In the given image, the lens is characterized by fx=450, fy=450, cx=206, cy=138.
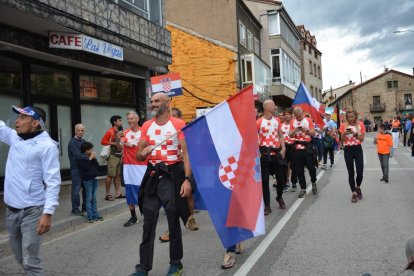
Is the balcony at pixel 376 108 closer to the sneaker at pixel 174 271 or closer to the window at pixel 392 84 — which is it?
the window at pixel 392 84

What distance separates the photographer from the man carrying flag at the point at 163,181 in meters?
4.65

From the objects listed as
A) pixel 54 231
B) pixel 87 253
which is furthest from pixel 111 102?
pixel 87 253

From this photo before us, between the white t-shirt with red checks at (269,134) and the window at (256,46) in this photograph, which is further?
the window at (256,46)

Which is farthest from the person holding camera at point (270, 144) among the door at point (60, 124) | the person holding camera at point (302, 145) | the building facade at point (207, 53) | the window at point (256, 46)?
the window at point (256, 46)

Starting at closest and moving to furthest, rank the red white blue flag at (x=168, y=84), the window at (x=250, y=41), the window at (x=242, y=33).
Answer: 1. the red white blue flag at (x=168, y=84)
2. the window at (x=242, y=33)
3. the window at (x=250, y=41)

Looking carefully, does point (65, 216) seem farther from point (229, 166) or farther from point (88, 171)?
point (229, 166)

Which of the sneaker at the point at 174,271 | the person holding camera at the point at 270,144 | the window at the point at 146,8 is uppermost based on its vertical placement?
the window at the point at 146,8

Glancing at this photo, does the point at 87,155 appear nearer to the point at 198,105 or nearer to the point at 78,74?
the point at 78,74

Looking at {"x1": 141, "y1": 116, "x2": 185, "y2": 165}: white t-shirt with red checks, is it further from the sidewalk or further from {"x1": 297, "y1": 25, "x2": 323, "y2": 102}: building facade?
{"x1": 297, "y1": 25, "x2": 323, "y2": 102}: building facade

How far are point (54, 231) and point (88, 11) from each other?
6385mm

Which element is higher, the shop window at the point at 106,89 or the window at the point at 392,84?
the window at the point at 392,84

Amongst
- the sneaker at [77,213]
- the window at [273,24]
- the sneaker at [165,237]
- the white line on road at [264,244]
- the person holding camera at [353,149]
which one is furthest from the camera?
the window at [273,24]

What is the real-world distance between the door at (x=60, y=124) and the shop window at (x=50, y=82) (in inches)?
13.9

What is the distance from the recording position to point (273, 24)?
3850cm
